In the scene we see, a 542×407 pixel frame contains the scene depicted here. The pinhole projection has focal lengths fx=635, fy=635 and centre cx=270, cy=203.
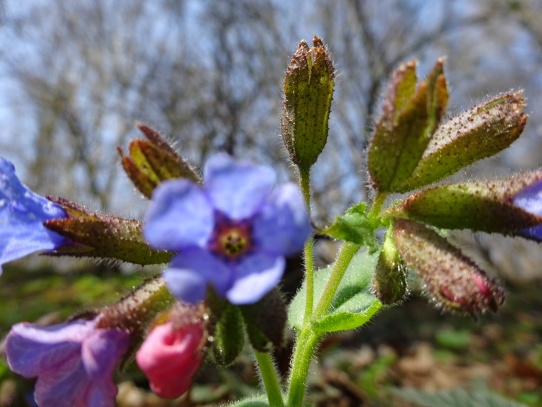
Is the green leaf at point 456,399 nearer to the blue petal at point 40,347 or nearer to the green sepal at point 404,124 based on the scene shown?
the green sepal at point 404,124

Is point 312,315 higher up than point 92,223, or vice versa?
point 92,223

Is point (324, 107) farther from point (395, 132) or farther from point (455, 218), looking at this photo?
point (455, 218)

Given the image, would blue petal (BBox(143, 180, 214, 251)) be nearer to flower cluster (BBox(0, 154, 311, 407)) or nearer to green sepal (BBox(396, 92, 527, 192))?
flower cluster (BBox(0, 154, 311, 407))

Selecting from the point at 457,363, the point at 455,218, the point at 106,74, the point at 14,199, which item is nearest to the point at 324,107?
the point at 455,218

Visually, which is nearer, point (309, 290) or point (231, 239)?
point (231, 239)

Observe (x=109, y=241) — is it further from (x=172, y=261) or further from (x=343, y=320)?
(x=343, y=320)

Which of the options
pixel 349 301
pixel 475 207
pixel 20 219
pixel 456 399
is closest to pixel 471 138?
pixel 475 207

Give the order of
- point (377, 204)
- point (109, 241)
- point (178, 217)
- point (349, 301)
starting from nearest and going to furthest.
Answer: point (178, 217), point (109, 241), point (377, 204), point (349, 301)
